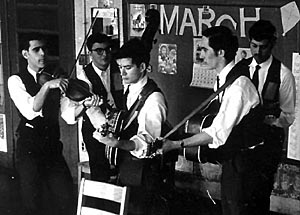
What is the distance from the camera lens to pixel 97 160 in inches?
107

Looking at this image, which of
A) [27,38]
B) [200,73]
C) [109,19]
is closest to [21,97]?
[27,38]

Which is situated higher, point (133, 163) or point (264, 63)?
point (264, 63)

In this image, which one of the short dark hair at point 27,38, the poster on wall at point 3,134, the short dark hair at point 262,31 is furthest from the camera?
the poster on wall at point 3,134

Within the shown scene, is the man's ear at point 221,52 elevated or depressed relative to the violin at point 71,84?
elevated

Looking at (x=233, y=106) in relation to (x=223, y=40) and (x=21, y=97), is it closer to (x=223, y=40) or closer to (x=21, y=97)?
(x=223, y=40)

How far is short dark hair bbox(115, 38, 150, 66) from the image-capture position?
2.50 m

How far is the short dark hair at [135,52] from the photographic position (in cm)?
250

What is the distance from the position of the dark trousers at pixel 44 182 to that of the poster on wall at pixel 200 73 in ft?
2.67

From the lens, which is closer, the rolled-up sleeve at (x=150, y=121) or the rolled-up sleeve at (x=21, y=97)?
the rolled-up sleeve at (x=150, y=121)

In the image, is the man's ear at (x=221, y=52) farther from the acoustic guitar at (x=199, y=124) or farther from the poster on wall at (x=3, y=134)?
the poster on wall at (x=3, y=134)

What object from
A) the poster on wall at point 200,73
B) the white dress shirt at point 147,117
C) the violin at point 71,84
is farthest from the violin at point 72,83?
the poster on wall at point 200,73

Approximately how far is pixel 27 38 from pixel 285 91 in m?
1.23

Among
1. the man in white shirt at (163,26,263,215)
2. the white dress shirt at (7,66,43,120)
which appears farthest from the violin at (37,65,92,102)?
the man in white shirt at (163,26,263,215)

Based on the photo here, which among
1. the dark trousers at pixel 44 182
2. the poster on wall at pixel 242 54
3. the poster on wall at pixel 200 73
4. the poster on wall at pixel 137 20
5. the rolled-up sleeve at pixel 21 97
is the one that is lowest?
the dark trousers at pixel 44 182
